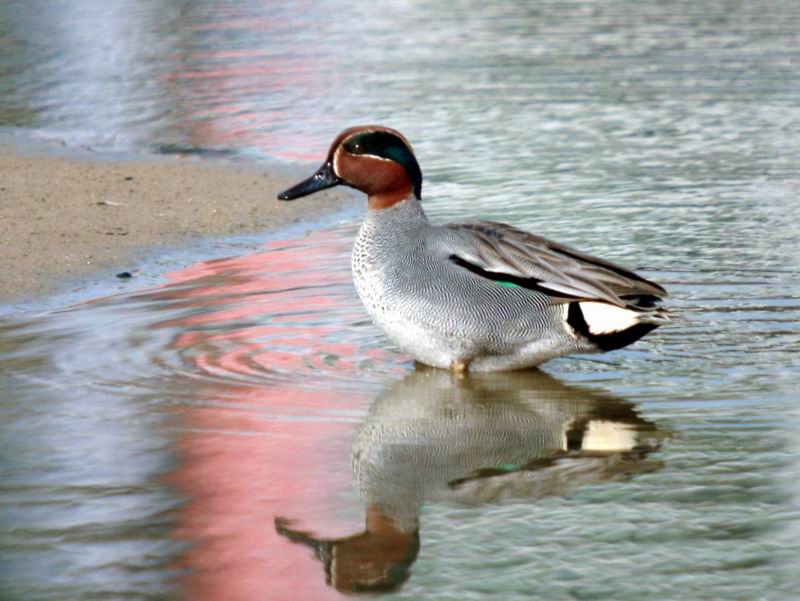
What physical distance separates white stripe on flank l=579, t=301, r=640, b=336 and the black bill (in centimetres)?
149

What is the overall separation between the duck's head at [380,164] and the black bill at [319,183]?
148 mm

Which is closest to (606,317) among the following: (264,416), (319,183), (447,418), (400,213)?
(447,418)

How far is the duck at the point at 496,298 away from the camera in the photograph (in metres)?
6.84

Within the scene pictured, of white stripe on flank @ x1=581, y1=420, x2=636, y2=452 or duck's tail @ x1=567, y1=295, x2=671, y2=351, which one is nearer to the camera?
white stripe on flank @ x1=581, y1=420, x2=636, y2=452

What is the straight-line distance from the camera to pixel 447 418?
21.3ft

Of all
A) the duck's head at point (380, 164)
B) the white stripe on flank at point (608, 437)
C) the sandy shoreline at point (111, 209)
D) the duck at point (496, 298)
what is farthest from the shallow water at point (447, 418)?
the duck's head at point (380, 164)

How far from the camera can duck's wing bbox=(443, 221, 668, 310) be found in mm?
6812

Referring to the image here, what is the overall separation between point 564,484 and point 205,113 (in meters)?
10.6

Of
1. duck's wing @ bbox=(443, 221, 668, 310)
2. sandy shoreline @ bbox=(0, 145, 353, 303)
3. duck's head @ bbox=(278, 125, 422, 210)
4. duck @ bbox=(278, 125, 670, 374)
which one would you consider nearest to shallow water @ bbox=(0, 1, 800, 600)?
duck @ bbox=(278, 125, 670, 374)

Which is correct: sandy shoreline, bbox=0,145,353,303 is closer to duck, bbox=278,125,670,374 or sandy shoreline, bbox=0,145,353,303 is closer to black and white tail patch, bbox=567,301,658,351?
duck, bbox=278,125,670,374

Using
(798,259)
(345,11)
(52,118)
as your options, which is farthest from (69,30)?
(798,259)

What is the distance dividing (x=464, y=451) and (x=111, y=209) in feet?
17.7

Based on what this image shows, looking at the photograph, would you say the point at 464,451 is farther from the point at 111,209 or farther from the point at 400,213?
the point at 111,209

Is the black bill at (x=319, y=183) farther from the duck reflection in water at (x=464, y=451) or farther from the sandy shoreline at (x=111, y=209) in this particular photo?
the sandy shoreline at (x=111, y=209)
